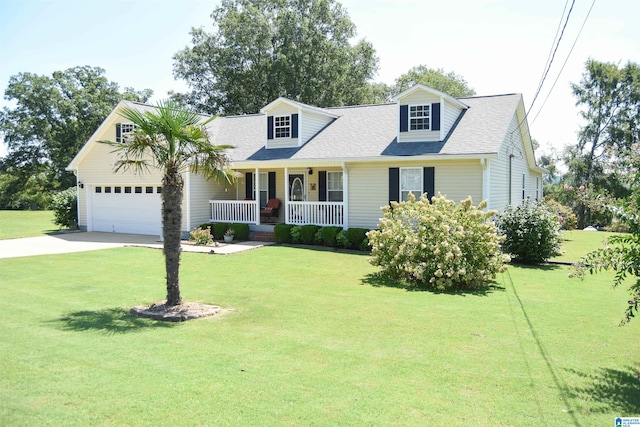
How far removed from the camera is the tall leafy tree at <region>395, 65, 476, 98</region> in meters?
46.7

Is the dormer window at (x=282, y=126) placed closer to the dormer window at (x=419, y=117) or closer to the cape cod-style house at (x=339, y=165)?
the cape cod-style house at (x=339, y=165)

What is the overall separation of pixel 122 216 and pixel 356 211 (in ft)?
37.3

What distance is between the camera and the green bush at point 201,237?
18.8 meters

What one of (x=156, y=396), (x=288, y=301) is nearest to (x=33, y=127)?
(x=288, y=301)

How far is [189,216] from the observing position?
20.5m

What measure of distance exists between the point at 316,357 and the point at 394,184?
40.7 feet

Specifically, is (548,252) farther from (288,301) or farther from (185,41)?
(185,41)

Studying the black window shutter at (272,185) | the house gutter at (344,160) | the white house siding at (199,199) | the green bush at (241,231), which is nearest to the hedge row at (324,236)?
the green bush at (241,231)

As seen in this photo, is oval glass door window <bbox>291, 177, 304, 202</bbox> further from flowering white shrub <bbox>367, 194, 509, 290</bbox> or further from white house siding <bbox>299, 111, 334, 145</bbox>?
flowering white shrub <bbox>367, 194, 509, 290</bbox>

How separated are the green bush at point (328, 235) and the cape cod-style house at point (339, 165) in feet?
2.05

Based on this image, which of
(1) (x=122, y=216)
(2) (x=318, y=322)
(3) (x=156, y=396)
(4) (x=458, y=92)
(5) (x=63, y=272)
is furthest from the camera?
(4) (x=458, y=92)

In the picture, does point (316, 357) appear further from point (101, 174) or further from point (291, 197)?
point (101, 174)

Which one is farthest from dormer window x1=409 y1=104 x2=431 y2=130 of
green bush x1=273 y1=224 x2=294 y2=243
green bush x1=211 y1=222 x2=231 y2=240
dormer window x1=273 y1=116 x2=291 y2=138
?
green bush x1=211 y1=222 x2=231 y2=240

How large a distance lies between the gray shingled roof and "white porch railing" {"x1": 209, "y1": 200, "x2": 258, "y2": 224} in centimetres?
188
